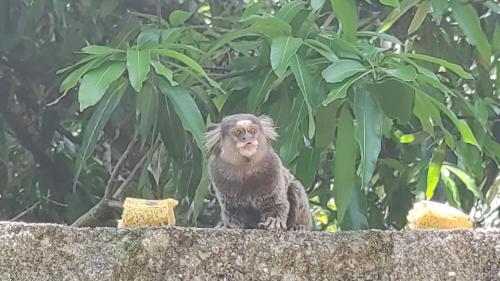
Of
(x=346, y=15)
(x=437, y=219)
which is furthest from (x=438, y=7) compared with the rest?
(x=437, y=219)

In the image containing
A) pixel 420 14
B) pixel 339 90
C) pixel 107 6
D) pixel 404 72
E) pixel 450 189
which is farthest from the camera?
pixel 107 6

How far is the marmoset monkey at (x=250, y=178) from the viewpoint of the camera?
312 centimetres

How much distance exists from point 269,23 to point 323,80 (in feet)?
1.13

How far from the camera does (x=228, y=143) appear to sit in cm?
318

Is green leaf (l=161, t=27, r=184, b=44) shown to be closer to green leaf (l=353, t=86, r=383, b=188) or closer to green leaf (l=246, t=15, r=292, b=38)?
green leaf (l=246, t=15, r=292, b=38)

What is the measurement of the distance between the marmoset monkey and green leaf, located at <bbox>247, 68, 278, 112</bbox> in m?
0.21

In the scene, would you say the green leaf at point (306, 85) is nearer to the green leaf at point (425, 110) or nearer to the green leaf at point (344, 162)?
the green leaf at point (344, 162)

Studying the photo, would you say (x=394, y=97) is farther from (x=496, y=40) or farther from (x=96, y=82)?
(x=496, y=40)

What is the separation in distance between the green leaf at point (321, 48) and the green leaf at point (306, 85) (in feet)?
0.31

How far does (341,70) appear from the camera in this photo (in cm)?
294

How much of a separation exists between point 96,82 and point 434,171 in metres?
1.69

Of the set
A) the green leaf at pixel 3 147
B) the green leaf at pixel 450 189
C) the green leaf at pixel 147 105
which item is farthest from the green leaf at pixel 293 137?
the green leaf at pixel 3 147

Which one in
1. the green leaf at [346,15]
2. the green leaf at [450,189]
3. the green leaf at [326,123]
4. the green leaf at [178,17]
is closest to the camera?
the green leaf at [326,123]

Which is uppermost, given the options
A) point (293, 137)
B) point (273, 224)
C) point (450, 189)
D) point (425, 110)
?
point (425, 110)
